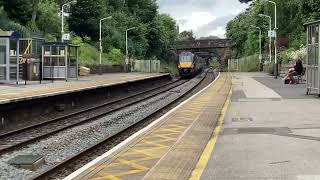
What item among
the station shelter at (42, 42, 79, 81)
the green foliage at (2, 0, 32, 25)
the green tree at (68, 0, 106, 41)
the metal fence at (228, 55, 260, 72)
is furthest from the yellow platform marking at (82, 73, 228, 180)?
the metal fence at (228, 55, 260, 72)

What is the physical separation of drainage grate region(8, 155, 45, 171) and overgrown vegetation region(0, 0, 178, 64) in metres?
42.3

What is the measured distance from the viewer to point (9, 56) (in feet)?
100

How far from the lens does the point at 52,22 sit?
229 ft

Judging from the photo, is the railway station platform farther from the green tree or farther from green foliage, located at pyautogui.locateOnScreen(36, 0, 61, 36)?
the green tree

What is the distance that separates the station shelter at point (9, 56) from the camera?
→ 29766mm

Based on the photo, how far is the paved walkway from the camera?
362 inches

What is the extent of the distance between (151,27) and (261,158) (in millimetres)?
105872

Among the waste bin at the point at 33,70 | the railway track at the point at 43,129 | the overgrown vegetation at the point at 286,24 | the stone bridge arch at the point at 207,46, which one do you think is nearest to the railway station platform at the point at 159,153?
the railway track at the point at 43,129

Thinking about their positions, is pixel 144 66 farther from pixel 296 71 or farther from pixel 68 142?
pixel 68 142

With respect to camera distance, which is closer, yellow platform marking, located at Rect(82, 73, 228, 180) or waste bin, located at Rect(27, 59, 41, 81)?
yellow platform marking, located at Rect(82, 73, 228, 180)

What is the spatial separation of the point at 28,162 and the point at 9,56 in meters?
19.6

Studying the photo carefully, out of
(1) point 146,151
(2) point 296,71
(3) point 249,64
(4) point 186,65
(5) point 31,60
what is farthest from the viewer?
(3) point 249,64

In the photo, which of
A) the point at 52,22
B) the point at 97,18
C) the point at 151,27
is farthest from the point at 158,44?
the point at 52,22

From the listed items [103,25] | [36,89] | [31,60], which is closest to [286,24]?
[103,25]
